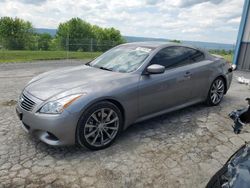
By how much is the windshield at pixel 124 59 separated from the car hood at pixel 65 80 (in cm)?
20

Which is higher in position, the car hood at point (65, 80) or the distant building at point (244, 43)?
the distant building at point (244, 43)

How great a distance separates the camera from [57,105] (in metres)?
2.78

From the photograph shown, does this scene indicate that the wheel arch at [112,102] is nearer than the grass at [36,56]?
Yes

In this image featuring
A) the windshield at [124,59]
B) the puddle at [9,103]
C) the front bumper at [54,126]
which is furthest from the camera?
the puddle at [9,103]

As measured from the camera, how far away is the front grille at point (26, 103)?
9.63 feet

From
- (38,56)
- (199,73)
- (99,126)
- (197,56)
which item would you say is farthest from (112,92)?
(38,56)

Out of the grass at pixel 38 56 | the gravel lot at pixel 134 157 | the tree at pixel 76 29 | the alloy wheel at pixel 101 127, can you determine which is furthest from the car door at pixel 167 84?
the tree at pixel 76 29

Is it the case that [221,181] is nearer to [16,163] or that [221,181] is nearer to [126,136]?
[126,136]

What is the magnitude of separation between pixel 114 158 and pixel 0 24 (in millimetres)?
47238

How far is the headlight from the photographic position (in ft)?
9.04

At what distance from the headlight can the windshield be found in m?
1.10

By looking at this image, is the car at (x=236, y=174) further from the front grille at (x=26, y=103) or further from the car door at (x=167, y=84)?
the front grille at (x=26, y=103)

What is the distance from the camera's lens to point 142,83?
3.40m

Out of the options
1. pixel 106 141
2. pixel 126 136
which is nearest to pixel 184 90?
pixel 126 136
